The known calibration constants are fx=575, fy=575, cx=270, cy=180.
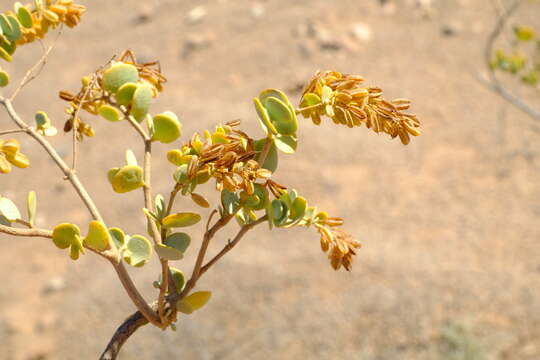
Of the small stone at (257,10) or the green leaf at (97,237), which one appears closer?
the green leaf at (97,237)

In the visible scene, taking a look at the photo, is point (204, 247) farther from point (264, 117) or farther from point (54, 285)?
point (54, 285)

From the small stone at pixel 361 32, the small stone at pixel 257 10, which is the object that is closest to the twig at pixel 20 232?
the small stone at pixel 361 32

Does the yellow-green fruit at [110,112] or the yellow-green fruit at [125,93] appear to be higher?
A: the yellow-green fruit at [125,93]

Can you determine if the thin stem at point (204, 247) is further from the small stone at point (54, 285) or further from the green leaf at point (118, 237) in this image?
the small stone at point (54, 285)

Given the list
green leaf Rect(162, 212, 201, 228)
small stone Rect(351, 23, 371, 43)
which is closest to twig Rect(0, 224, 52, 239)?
green leaf Rect(162, 212, 201, 228)

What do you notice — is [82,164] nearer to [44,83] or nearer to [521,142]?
[44,83]

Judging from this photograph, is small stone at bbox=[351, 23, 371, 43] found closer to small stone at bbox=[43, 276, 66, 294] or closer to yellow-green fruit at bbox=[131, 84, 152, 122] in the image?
small stone at bbox=[43, 276, 66, 294]

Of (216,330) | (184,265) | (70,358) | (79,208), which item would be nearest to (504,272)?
(216,330)
